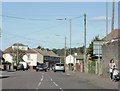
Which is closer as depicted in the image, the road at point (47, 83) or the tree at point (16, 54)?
the road at point (47, 83)

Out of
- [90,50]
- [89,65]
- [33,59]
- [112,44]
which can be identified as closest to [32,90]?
[112,44]

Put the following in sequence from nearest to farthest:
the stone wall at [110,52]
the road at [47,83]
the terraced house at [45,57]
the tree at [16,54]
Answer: the road at [47,83], the stone wall at [110,52], the tree at [16,54], the terraced house at [45,57]

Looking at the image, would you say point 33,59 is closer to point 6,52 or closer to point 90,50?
point 6,52

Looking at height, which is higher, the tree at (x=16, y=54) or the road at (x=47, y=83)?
the tree at (x=16, y=54)

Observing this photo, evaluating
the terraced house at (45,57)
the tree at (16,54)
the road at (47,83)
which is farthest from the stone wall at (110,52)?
the terraced house at (45,57)

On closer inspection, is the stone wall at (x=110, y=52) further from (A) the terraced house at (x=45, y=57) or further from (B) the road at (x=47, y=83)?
(A) the terraced house at (x=45, y=57)

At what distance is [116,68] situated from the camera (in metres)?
29.2

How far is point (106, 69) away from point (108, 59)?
4.19 feet

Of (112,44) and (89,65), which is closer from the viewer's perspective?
(112,44)

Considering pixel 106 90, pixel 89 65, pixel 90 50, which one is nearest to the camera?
pixel 106 90

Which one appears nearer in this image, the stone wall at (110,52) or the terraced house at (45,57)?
the stone wall at (110,52)

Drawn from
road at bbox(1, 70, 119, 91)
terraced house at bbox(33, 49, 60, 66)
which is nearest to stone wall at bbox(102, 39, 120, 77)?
road at bbox(1, 70, 119, 91)

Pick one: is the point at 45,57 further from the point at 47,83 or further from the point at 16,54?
the point at 47,83

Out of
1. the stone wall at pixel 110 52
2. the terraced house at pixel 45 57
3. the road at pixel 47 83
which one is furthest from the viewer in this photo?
the terraced house at pixel 45 57
